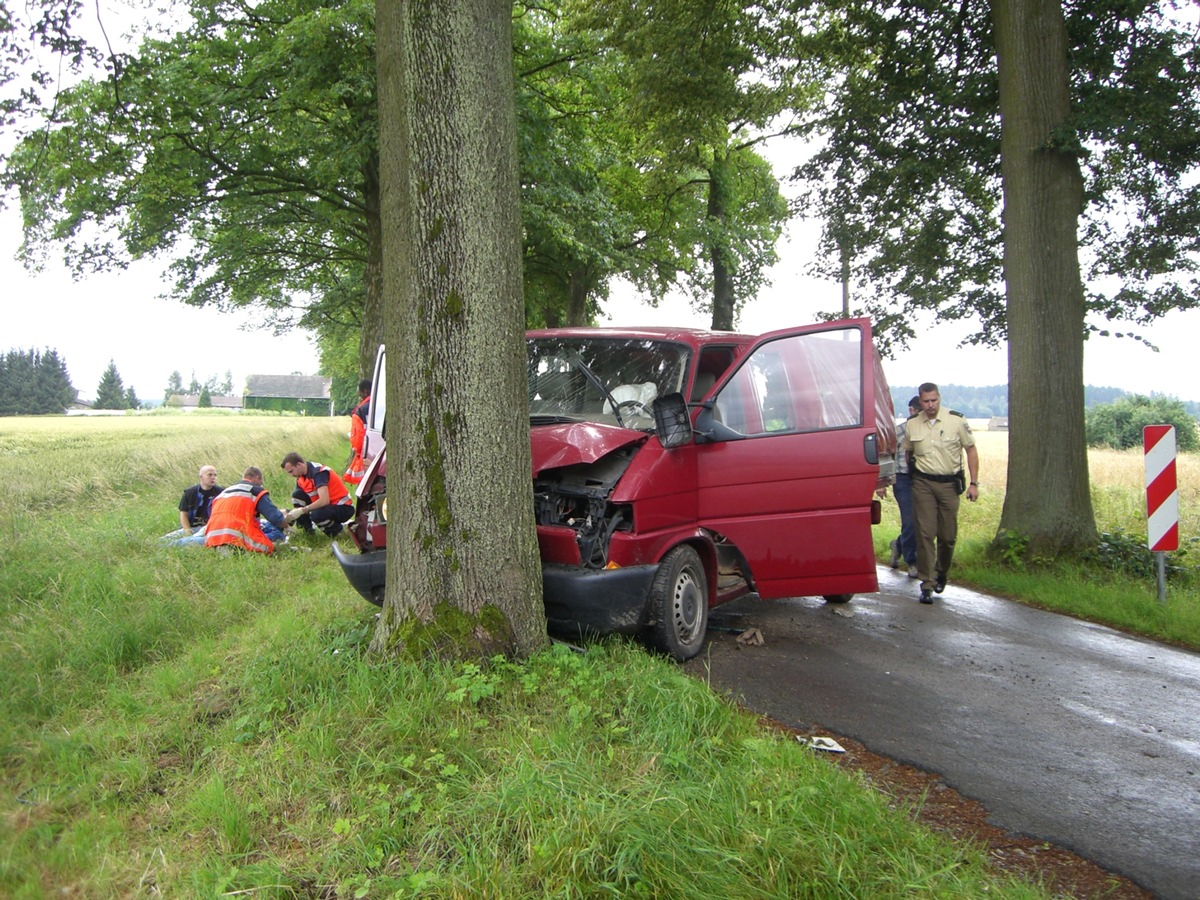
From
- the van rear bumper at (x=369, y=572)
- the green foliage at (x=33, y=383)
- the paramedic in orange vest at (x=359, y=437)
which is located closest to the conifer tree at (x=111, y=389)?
the green foliage at (x=33, y=383)

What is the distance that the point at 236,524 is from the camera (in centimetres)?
787

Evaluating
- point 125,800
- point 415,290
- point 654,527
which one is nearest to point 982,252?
point 654,527

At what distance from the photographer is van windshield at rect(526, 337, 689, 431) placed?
5816mm

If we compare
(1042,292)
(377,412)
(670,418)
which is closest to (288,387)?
(377,412)

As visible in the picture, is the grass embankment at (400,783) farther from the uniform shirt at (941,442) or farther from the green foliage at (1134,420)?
the green foliage at (1134,420)

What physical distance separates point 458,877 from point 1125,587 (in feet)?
24.6

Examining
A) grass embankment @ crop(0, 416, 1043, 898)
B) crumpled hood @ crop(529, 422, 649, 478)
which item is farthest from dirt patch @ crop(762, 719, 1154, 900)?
crumpled hood @ crop(529, 422, 649, 478)

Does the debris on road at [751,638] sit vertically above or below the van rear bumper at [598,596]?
below

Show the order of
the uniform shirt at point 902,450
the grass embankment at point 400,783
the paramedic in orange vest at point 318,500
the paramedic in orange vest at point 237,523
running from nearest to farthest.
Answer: the grass embankment at point 400,783 → the paramedic in orange vest at point 237,523 → the uniform shirt at point 902,450 → the paramedic in orange vest at point 318,500

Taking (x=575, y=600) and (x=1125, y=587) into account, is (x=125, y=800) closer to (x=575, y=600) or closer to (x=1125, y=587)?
(x=575, y=600)

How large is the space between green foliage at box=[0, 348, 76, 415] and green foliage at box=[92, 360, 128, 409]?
32698 millimetres

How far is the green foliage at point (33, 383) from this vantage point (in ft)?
181

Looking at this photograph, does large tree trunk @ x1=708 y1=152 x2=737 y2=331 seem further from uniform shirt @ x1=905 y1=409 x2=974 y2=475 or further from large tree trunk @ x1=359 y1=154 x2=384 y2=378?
uniform shirt @ x1=905 y1=409 x2=974 y2=475

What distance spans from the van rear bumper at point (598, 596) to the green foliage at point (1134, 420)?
A: 36.3 metres
